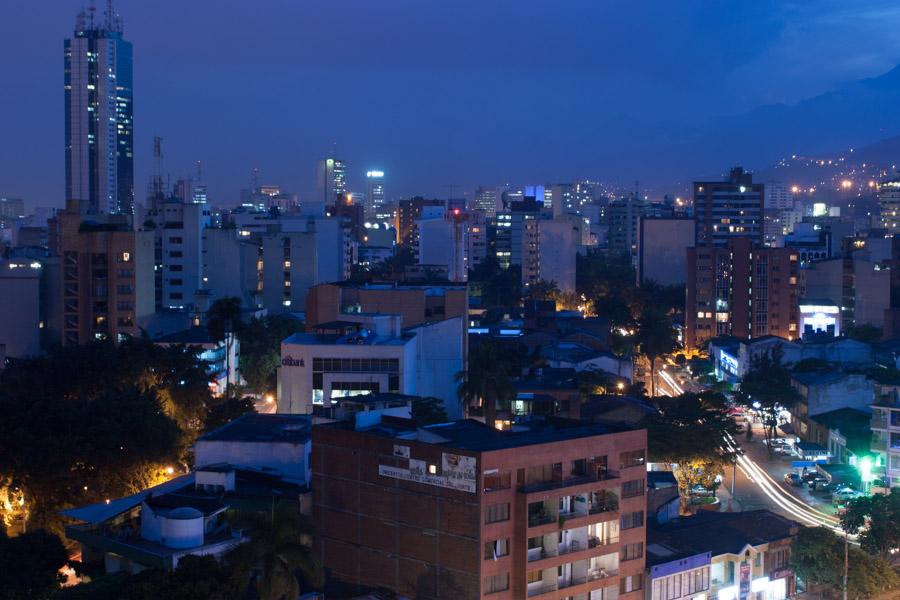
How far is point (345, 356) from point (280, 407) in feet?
8.28

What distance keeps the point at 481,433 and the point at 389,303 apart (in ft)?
67.1

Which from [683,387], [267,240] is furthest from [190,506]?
[267,240]

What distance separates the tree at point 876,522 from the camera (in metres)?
26.3

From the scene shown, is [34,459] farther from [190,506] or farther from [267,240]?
[267,240]

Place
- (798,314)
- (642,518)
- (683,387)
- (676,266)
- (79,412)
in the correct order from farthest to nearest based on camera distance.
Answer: (676,266) → (798,314) → (683,387) → (79,412) → (642,518)

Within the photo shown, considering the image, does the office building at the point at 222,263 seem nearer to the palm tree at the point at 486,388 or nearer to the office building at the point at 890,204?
the palm tree at the point at 486,388

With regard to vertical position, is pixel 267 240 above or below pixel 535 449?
above

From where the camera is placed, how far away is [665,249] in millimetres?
93500

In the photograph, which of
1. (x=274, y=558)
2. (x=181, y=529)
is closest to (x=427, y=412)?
(x=181, y=529)

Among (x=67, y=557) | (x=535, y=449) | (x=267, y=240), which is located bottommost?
(x=67, y=557)

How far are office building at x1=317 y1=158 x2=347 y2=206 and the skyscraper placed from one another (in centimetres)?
3279

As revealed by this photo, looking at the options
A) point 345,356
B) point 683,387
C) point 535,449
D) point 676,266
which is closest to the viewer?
point 535,449

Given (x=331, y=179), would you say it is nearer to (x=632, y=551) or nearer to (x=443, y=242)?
(x=443, y=242)

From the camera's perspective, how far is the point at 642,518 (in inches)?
864
